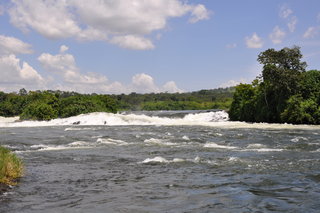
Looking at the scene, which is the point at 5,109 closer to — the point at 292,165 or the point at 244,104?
the point at 244,104

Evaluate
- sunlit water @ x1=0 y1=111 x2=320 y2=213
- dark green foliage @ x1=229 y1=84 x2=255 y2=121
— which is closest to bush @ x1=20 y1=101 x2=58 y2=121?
dark green foliage @ x1=229 y1=84 x2=255 y2=121

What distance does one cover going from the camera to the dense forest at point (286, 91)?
51.8 m

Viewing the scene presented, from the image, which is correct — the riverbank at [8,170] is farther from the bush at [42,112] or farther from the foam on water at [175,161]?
the bush at [42,112]

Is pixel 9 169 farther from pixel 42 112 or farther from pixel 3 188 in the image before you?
pixel 42 112

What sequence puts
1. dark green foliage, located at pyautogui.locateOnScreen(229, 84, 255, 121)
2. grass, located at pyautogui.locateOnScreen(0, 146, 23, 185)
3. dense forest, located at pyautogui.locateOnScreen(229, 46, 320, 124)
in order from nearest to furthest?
1. grass, located at pyautogui.locateOnScreen(0, 146, 23, 185)
2. dense forest, located at pyautogui.locateOnScreen(229, 46, 320, 124)
3. dark green foliage, located at pyautogui.locateOnScreen(229, 84, 255, 121)

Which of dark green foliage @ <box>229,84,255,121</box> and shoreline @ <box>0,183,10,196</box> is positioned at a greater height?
dark green foliage @ <box>229,84,255,121</box>

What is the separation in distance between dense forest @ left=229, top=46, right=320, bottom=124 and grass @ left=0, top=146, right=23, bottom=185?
44.9m

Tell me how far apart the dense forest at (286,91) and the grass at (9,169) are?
44.9 metres

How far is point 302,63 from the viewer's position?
5762 centimetres

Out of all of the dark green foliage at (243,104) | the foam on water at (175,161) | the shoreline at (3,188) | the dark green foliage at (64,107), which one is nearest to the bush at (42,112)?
the dark green foliage at (64,107)

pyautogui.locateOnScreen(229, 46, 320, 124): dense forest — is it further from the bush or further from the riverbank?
the riverbank

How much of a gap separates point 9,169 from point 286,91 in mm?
50902

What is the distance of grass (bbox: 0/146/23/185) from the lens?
38.8 ft

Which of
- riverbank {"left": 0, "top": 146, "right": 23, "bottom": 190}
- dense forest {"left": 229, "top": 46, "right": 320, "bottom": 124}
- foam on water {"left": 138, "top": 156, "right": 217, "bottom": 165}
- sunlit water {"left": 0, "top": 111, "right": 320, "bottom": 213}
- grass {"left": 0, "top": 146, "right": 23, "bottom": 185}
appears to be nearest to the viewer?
sunlit water {"left": 0, "top": 111, "right": 320, "bottom": 213}
